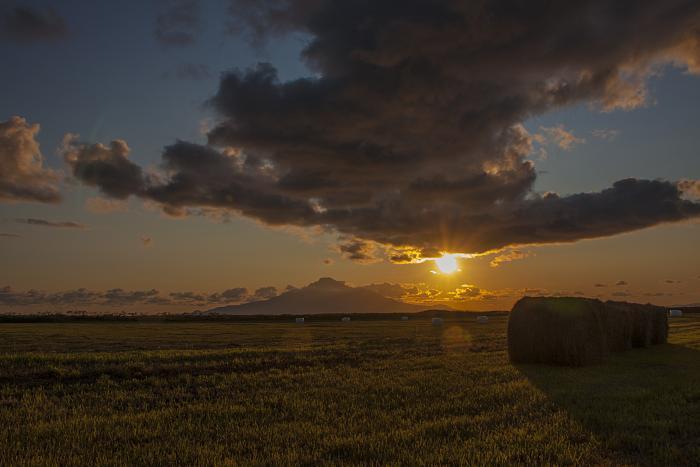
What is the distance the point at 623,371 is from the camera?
59.1 feet

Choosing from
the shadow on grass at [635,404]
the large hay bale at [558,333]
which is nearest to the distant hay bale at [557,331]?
the large hay bale at [558,333]

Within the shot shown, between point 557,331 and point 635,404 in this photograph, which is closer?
point 635,404

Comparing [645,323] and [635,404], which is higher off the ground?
[645,323]

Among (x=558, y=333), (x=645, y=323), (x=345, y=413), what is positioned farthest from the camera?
(x=645, y=323)

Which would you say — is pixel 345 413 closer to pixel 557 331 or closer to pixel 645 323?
pixel 557 331

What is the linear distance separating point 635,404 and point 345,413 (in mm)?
6416

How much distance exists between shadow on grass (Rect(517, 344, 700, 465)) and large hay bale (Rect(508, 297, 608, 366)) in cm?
99

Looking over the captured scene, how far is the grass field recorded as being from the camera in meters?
7.69

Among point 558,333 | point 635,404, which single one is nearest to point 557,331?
point 558,333

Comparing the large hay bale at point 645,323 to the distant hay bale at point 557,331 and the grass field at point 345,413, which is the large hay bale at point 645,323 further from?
the grass field at point 345,413

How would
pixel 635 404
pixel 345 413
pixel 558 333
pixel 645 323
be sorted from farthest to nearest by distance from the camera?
pixel 645 323 < pixel 558 333 < pixel 635 404 < pixel 345 413

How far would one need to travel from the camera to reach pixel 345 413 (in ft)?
33.5

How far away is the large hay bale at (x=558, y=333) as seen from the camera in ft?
67.3

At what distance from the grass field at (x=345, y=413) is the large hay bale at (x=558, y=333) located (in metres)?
1.88
